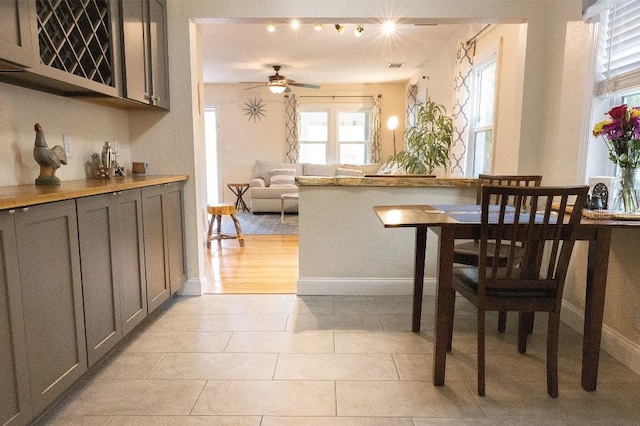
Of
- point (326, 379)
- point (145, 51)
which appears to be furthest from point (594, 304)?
point (145, 51)

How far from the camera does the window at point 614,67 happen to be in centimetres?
206

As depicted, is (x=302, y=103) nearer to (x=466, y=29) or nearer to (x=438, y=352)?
(x=466, y=29)

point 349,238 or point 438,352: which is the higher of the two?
point 349,238

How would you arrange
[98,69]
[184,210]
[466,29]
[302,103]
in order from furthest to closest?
Answer: 1. [302,103]
2. [466,29]
3. [184,210]
4. [98,69]

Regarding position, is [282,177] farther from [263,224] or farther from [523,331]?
[523,331]

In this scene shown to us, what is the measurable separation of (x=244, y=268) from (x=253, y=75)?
4358 mm

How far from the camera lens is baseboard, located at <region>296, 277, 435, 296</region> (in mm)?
3074

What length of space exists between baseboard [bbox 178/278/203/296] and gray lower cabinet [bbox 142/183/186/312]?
0.18ft

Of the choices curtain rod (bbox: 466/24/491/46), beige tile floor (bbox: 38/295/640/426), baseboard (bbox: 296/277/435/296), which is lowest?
beige tile floor (bbox: 38/295/640/426)

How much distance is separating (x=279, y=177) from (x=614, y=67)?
5.58 meters

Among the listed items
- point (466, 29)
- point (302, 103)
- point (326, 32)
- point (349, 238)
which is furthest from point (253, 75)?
point (349, 238)

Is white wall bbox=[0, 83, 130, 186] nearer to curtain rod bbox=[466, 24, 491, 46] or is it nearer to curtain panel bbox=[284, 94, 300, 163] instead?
curtain rod bbox=[466, 24, 491, 46]

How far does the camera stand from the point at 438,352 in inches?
72.1

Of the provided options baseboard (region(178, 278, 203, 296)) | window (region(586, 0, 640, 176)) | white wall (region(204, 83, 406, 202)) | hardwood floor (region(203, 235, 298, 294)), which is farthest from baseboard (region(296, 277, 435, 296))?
white wall (region(204, 83, 406, 202))
